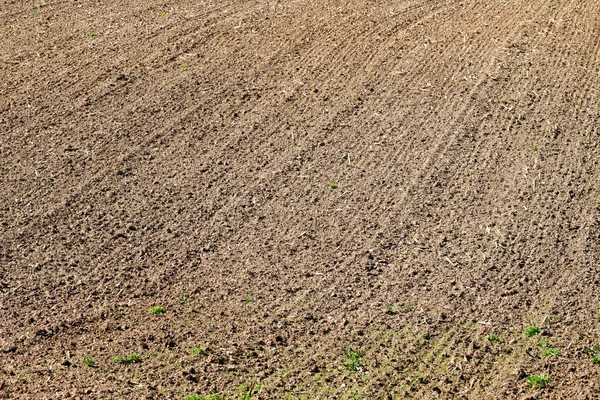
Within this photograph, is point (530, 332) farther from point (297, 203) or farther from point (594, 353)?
point (297, 203)

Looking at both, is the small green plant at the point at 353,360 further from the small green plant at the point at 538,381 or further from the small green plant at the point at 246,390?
the small green plant at the point at 538,381

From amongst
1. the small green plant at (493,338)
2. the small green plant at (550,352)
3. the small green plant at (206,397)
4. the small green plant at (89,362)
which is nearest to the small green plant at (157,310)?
the small green plant at (89,362)

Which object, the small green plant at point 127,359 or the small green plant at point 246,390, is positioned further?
the small green plant at point 127,359

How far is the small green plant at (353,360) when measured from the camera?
653 centimetres

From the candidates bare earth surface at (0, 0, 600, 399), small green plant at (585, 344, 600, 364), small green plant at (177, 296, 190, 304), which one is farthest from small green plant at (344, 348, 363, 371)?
small green plant at (585, 344, 600, 364)

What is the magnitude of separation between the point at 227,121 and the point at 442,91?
276 cm

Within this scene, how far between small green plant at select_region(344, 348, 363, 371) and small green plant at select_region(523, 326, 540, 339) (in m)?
1.33

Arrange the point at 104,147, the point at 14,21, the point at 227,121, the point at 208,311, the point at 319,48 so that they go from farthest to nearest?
1. the point at 14,21
2. the point at 319,48
3. the point at 227,121
4. the point at 104,147
5. the point at 208,311

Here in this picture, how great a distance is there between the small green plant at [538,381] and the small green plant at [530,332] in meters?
0.50

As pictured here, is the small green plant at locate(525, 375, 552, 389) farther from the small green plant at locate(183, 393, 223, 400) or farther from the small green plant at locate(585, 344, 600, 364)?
the small green plant at locate(183, 393, 223, 400)

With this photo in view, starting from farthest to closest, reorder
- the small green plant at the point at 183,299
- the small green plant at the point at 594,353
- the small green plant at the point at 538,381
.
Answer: the small green plant at the point at 183,299 < the small green plant at the point at 594,353 < the small green plant at the point at 538,381

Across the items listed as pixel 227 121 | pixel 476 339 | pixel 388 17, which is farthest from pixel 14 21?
pixel 476 339

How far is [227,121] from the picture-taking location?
10.3 meters

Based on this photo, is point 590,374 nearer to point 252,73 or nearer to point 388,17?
point 252,73
